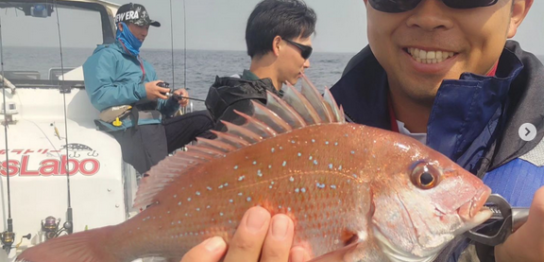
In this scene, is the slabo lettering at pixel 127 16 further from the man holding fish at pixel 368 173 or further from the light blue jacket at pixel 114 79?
the man holding fish at pixel 368 173

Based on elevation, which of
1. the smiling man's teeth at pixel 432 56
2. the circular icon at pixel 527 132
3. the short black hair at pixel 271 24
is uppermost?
the short black hair at pixel 271 24

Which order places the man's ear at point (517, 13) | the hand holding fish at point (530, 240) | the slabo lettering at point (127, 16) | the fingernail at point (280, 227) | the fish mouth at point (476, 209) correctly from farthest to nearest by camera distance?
the slabo lettering at point (127, 16) < the man's ear at point (517, 13) < the fingernail at point (280, 227) < the fish mouth at point (476, 209) < the hand holding fish at point (530, 240)

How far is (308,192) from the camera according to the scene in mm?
1313

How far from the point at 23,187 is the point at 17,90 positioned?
1.54 meters

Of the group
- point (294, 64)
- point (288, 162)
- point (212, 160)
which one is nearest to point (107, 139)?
point (294, 64)

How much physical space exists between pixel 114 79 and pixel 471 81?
3673 mm

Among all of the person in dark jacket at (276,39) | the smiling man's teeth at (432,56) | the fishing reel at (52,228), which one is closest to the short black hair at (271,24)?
the person in dark jacket at (276,39)

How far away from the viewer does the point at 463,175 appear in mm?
1259

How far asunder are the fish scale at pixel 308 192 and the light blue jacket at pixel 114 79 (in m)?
2.70

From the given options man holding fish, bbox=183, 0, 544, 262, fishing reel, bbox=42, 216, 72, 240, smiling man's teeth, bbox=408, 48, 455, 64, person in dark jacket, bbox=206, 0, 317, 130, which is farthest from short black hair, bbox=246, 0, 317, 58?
smiling man's teeth, bbox=408, 48, 455, 64

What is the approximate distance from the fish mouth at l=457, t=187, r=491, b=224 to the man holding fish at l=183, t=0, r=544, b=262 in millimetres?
234

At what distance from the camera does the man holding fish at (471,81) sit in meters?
1.52

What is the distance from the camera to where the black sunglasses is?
150 cm

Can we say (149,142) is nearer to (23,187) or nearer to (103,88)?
(103,88)
